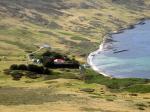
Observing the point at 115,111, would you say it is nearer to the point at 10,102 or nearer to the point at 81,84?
the point at 10,102

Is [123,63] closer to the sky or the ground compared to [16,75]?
closer to the sky

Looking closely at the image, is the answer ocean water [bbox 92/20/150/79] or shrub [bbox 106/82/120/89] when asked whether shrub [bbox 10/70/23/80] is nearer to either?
shrub [bbox 106/82/120/89]

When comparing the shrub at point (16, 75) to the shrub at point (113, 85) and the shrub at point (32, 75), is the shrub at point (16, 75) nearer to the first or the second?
the shrub at point (32, 75)

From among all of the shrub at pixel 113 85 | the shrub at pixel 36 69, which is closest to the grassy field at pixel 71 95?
the shrub at pixel 113 85

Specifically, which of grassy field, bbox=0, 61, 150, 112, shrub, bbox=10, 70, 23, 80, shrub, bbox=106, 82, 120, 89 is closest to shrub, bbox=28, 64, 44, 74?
grassy field, bbox=0, 61, 150, 112

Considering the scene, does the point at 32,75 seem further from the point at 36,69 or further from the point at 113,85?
the point at 113,85

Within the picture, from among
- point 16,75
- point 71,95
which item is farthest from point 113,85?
point 71,95

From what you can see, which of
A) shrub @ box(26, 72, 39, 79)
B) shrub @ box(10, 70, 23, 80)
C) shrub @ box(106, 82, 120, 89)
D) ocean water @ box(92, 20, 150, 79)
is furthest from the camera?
ocean water @ box(92, 20, 150, 79)

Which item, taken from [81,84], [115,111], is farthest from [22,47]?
[115,111]

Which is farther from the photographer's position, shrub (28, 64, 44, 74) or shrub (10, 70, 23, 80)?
shrub (28, 64, 44, 74)

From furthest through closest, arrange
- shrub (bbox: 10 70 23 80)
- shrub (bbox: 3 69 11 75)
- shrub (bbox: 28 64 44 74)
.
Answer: shrub (bbox: 28 64 44 74), shrub (bbox: 3 69 11 75), shrub (bbox: 10 70 23 80)

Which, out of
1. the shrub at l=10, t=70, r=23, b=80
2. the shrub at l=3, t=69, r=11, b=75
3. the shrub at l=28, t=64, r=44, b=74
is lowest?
the shrub at l=10, t=70, r=23, b=80
